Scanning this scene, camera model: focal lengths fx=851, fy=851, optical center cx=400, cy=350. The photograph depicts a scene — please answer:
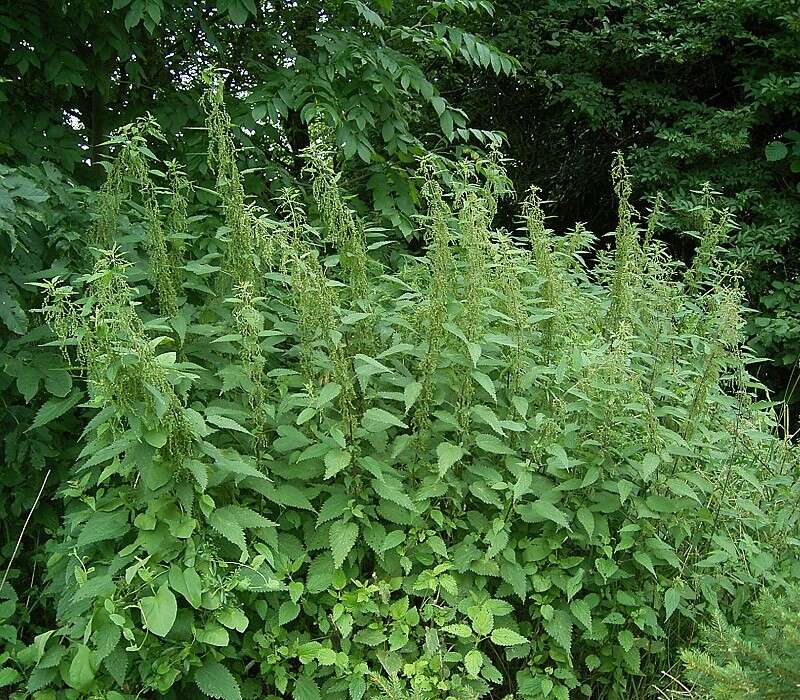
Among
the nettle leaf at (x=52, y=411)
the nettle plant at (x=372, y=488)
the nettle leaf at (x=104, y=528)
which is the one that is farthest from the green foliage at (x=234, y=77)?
the nettle leaf at (x=104, y=528)

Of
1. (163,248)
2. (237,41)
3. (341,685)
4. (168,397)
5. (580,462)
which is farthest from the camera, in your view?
(237,41)

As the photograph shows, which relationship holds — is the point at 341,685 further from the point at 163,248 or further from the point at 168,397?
the point at 163,248

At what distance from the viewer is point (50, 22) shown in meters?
3.65

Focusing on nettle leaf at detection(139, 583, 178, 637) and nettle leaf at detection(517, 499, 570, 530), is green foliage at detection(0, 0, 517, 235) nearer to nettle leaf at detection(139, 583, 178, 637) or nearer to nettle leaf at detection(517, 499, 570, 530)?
nettle leaf at detection(517, 499, 570, 530)

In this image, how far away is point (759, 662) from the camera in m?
2.00

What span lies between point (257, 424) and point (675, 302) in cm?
184

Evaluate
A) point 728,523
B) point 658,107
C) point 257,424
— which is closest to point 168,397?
point 257,424

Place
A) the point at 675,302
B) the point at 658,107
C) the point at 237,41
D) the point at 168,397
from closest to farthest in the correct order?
1. the point at 168,397
2. the point at 675,302
3. the point at 237,41
4. the point at 658,107

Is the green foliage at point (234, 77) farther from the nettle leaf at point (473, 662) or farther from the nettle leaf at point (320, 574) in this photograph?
the nettle leaf at point (473, 662)

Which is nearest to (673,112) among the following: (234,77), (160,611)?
(234,77)

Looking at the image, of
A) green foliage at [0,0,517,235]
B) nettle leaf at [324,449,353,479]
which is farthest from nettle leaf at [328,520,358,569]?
green foliage at [0,0,517,235]

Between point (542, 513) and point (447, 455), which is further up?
point (447, 455)

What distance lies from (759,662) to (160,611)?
149cm

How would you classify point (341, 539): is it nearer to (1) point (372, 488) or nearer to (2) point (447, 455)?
(1) point (372, 488)
